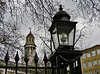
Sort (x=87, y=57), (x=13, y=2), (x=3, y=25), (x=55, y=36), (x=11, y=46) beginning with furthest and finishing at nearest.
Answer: (x=87, y=57) → (x=11, y=46) → (x=3, y=25) → (x=13, y=2) → (x=55, y=36)

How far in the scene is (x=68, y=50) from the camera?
313 centimetres

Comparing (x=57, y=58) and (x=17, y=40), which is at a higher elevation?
(x=17, y=40)

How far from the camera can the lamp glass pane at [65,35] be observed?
3117 mm

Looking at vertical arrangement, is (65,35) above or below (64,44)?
above

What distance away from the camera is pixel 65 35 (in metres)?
3.17

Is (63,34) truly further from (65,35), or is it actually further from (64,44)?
(64,44)

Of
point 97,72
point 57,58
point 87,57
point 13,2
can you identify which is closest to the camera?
point 57,58

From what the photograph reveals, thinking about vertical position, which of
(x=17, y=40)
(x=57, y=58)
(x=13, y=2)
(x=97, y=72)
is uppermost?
(x=13, y=2)

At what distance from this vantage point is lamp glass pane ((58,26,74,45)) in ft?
10.2

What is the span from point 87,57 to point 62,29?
4446 centimetres

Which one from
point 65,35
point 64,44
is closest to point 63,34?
point 65,35

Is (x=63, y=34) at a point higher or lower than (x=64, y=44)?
higher

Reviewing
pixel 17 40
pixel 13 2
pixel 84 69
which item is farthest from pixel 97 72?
pixel 13 2

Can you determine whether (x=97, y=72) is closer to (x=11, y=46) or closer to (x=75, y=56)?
(x=11, y=46)
